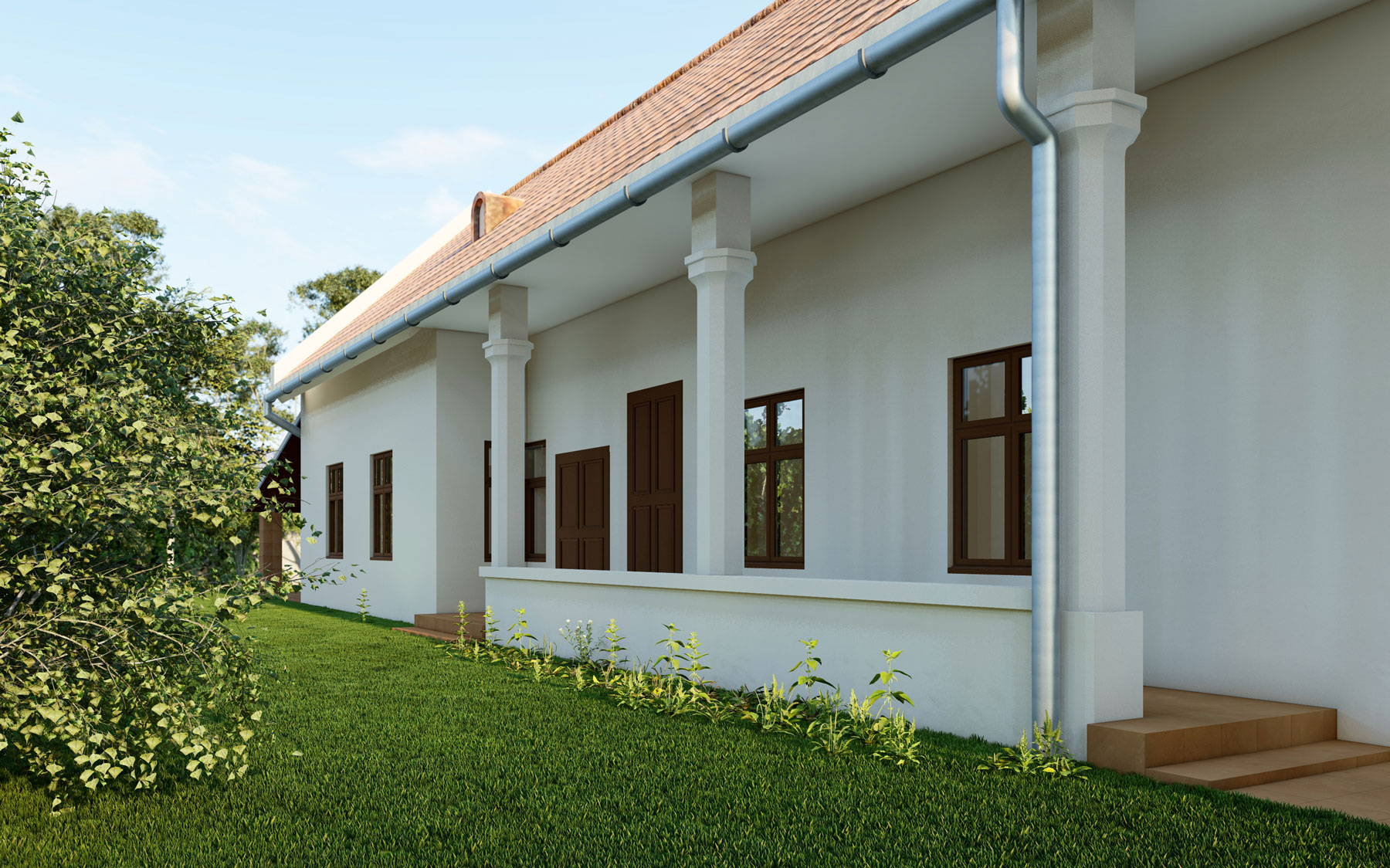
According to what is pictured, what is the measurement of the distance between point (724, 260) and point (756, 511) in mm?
3176

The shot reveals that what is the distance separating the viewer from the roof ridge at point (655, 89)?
36.3ft

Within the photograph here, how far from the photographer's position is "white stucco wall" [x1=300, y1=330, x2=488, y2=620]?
13.8m

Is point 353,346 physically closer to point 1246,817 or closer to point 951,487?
point 951,487

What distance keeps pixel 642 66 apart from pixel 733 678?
38281 millimetres

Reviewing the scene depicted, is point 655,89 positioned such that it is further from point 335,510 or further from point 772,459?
point 335,510

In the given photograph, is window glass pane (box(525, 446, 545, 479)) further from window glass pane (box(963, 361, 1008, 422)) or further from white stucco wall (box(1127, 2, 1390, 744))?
white stucco wall (box(1127, 2, 1390, 744))

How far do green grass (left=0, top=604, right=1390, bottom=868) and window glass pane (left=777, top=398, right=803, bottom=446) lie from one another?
157 inches

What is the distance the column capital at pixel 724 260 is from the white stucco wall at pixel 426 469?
22.1 ft

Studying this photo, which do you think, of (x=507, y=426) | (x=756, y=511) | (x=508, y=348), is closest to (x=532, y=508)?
(x=507, y=426)

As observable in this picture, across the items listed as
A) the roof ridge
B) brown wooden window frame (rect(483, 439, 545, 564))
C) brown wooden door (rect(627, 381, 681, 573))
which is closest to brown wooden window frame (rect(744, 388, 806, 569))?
brown wooden door (rect(627, 381, 681, 573))

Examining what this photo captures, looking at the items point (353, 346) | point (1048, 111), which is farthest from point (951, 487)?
point (353, 346)

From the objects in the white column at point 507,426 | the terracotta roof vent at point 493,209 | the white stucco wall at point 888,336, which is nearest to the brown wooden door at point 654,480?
the white stucco wall at point 888,336

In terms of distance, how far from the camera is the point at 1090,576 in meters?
5.11

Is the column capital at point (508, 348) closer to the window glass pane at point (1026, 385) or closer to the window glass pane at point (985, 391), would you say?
the window glass pane at point (985, 391)
